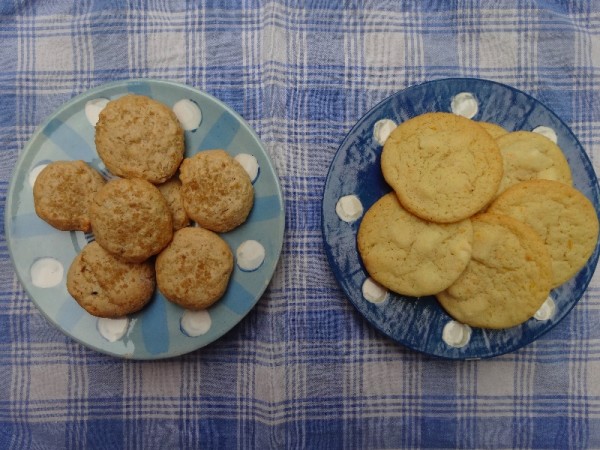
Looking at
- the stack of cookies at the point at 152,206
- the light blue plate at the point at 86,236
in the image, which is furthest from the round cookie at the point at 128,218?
the light blue plate at the point at 86,236

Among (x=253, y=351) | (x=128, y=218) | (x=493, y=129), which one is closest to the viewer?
(x=128, y=218)

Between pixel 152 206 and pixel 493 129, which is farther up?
pixel 493 129

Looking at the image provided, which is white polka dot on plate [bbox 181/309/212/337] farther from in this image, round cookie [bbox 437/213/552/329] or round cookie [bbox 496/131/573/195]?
round cookie [bbox 496/131/573/195]

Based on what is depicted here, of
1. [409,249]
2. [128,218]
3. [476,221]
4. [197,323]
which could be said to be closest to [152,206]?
[128,218]

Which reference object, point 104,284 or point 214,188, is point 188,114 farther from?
point 104,284

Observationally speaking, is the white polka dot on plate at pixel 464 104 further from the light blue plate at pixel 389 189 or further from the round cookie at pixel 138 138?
the round cookie at pixel 138 138

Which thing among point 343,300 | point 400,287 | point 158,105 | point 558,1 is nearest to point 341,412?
point 343,300
